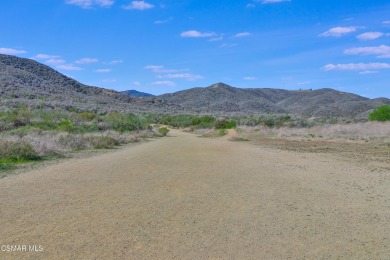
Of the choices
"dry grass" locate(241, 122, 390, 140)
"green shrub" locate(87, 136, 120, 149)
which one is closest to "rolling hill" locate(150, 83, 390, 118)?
"dry grass" locate(241, 122, 390, 140)

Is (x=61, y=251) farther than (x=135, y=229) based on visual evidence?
No

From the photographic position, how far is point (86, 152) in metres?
22.6

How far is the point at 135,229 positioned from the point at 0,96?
214 ft

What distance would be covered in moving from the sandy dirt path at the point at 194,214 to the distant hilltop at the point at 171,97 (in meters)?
41.4

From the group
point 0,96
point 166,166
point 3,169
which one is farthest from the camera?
point 0,96

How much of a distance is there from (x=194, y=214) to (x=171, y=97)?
147 metres

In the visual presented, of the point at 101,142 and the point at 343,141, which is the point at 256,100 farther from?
the point at 101,142

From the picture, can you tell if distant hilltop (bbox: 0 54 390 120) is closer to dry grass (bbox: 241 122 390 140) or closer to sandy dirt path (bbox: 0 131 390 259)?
dry grass (bbox: 241 122 390 140)

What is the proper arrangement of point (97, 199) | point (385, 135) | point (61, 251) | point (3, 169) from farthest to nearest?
point (385, 135), point (3, 169), point (97, 199), point (61, 251)

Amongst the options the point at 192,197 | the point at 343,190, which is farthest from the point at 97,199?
the point at 343,190

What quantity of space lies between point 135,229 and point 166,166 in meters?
9.03

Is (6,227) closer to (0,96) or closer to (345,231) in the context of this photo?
(345,231)

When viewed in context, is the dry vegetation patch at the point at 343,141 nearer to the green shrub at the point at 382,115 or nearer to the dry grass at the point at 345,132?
the dry grass at the point at 345,132

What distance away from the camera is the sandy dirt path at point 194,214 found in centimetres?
695
